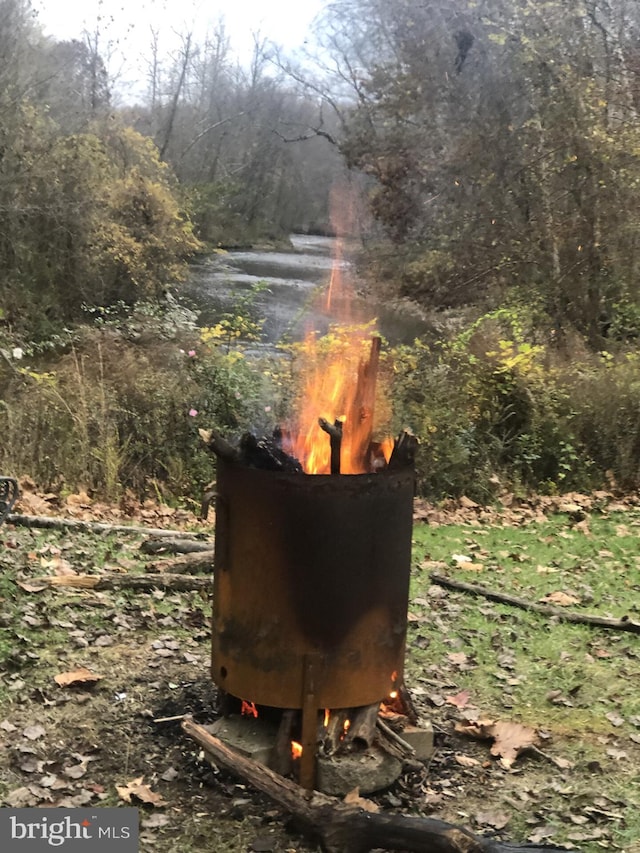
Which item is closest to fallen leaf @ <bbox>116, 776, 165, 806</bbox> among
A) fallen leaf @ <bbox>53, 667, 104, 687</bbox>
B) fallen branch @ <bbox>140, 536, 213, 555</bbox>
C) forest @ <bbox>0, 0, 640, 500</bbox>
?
fallen leaf @ <bbox>53, 667, 104, 687</bbox>

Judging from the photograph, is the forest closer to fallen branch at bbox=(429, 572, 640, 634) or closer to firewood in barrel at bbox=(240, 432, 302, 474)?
fallen branch at bbox=(429, 572, 640, 634)

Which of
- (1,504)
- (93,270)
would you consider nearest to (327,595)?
(1,504)

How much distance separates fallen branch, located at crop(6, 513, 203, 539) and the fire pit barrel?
3.10 metres

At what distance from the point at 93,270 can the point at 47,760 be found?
451 inches

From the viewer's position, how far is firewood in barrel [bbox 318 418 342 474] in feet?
9.64

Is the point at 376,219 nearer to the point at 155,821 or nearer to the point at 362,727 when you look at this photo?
the point at 362,727

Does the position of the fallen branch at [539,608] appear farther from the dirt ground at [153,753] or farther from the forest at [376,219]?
the forest at [376,219]

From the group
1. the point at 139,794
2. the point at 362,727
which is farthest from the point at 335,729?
the point at 139,794

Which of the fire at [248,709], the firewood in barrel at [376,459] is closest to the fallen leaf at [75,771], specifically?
the fire at [248,709]

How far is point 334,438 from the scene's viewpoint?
2977mm

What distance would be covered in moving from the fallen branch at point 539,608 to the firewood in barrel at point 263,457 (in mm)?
2617

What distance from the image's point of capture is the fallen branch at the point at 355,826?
2.51 metres

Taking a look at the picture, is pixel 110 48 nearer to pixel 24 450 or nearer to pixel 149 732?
pixel 24 450

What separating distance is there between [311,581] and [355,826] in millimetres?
810
